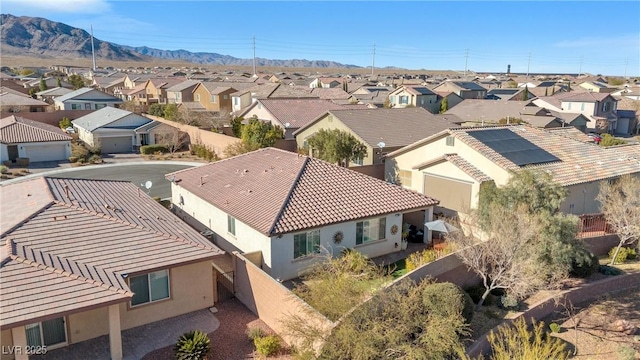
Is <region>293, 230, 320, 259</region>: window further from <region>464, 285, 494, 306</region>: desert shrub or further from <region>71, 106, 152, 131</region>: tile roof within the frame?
<region>71, 106, 152, 131</region>: tile roof

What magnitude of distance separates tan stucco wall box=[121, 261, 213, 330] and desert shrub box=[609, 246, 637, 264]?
927 inches

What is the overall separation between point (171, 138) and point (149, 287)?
4243 cm

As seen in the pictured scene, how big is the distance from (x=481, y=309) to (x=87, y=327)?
55.6ft

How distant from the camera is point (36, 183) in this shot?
24.9m

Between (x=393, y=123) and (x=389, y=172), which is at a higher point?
(x=393, y=123)

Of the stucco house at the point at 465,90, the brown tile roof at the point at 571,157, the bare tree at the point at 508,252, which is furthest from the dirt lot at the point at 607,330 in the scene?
the stucco house at the point at 465,90

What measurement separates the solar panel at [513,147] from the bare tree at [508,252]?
29.3 feet

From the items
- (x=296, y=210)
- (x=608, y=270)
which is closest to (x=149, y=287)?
(x=296, y=210)

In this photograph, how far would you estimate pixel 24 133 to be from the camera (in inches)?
2002

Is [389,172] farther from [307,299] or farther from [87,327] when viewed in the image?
[87,327]

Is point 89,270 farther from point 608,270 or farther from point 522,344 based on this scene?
point 608,270

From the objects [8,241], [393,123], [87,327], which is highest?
[393,123]


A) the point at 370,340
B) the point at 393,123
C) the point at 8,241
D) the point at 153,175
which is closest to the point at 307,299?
the point at 370,340

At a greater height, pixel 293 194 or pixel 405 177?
pixel 293 194
